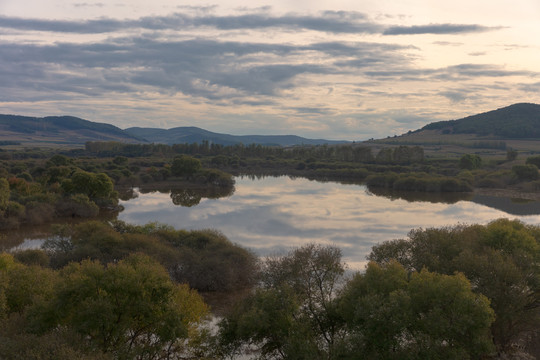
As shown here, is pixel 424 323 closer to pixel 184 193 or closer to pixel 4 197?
pixel 4 197

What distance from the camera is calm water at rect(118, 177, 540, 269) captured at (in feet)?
152

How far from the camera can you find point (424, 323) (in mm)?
16812

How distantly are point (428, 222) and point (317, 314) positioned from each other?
4121cm

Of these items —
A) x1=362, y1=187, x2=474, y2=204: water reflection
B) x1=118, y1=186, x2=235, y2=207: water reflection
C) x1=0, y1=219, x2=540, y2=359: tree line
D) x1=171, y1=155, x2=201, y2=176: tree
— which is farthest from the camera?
x1=171, y1=155, x2=201, y2=176: tree

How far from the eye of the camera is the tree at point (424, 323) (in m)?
16.3

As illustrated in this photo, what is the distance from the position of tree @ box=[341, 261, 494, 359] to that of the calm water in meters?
18.0

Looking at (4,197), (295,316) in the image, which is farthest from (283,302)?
(4,197)

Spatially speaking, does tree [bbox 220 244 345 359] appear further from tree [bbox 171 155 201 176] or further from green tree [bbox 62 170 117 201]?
tree [bbox 171 155 201 176]

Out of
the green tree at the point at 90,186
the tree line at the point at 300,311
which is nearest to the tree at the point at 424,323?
the tree line at the point at 300,311

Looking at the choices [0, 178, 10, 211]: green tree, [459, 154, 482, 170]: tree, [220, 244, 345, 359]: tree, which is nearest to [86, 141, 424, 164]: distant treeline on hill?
[459, 154, 482, 170]: tree

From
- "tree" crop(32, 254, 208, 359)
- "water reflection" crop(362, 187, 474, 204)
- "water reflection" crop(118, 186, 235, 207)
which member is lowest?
"water reflection" crop(118, 186, 235, 207)

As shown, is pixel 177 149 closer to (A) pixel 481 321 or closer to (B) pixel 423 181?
(B) pixel 423 181

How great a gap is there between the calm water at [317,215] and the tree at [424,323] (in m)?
18.0

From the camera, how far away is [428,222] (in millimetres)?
56969
